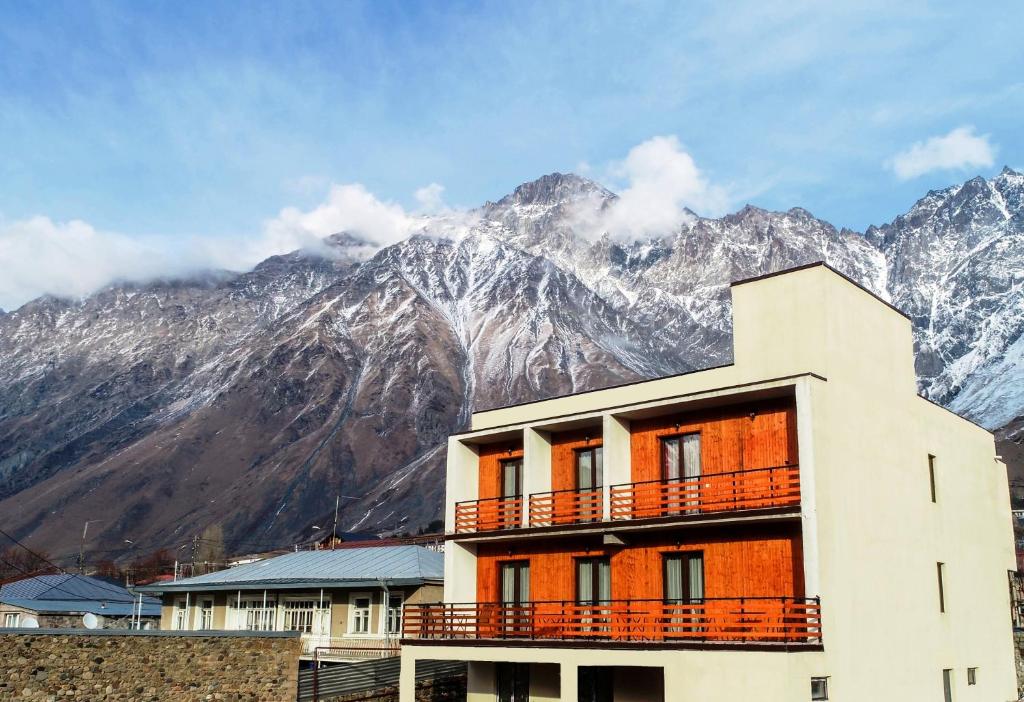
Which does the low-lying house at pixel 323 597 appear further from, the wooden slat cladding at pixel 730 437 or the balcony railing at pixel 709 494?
the wooden slat cladding at pixel 730 437

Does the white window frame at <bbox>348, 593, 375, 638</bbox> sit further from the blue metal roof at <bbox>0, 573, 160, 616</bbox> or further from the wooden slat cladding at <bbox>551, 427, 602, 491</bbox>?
the blue metal roof at <bbox>0, 573, 160, 616</bbox>

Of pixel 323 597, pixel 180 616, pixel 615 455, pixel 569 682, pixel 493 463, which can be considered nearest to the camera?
pixel 569 682

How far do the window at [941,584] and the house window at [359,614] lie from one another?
22.8m

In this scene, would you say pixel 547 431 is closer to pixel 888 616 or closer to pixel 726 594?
pixel 726 594

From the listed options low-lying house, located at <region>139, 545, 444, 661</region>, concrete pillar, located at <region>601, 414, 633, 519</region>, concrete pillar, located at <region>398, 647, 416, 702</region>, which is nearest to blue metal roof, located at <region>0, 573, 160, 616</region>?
low-lying house, located at <region>139, 545, 444, 661</region>

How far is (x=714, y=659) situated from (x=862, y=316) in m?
10.9

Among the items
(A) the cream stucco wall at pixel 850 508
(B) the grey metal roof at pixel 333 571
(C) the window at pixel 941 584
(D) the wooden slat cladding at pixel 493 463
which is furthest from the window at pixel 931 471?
(B) the grey metal roof at pixel 333 571

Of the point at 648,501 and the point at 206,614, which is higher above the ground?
the point at 648,501

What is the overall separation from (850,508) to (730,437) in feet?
12.2

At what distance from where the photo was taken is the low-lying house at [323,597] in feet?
140

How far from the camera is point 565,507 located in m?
32.0

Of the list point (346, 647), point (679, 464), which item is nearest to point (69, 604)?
point (346, 647)

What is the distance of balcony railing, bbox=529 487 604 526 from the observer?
1222 inches

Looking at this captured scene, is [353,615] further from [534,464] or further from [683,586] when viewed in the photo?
[683,586]
